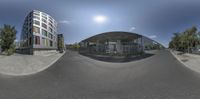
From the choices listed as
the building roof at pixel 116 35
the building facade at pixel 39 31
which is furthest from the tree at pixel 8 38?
the building roof at pixel 116 35

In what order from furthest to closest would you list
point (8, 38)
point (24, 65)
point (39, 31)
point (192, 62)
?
point (8, 38) → point (192, 62) → point (39, 31) → point (24, 65)

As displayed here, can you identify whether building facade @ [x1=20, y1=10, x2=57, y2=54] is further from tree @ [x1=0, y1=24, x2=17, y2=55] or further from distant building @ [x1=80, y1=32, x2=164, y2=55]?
distant building @ [x1=80, y1=32, x2=164, y2=55]

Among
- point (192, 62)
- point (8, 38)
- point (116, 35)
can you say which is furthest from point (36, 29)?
point (192, 62)

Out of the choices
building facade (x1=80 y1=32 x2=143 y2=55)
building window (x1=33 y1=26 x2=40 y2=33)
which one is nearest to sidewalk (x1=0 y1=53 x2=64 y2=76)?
building window (x1=33 y1=26 x2=40 y2=33)

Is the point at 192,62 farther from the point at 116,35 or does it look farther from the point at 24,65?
the point at 24,65

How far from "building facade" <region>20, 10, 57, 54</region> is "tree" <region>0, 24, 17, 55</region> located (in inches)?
184

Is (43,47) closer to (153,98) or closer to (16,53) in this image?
(16,53)

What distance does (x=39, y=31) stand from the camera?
37.0 feet

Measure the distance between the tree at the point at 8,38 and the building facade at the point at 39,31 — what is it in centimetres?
468

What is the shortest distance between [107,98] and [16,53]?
1639cm

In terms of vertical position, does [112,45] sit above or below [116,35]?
below

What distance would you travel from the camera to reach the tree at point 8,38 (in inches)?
603

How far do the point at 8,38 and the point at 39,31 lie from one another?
25.1ft

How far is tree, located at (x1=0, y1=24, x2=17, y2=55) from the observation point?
15320mm
